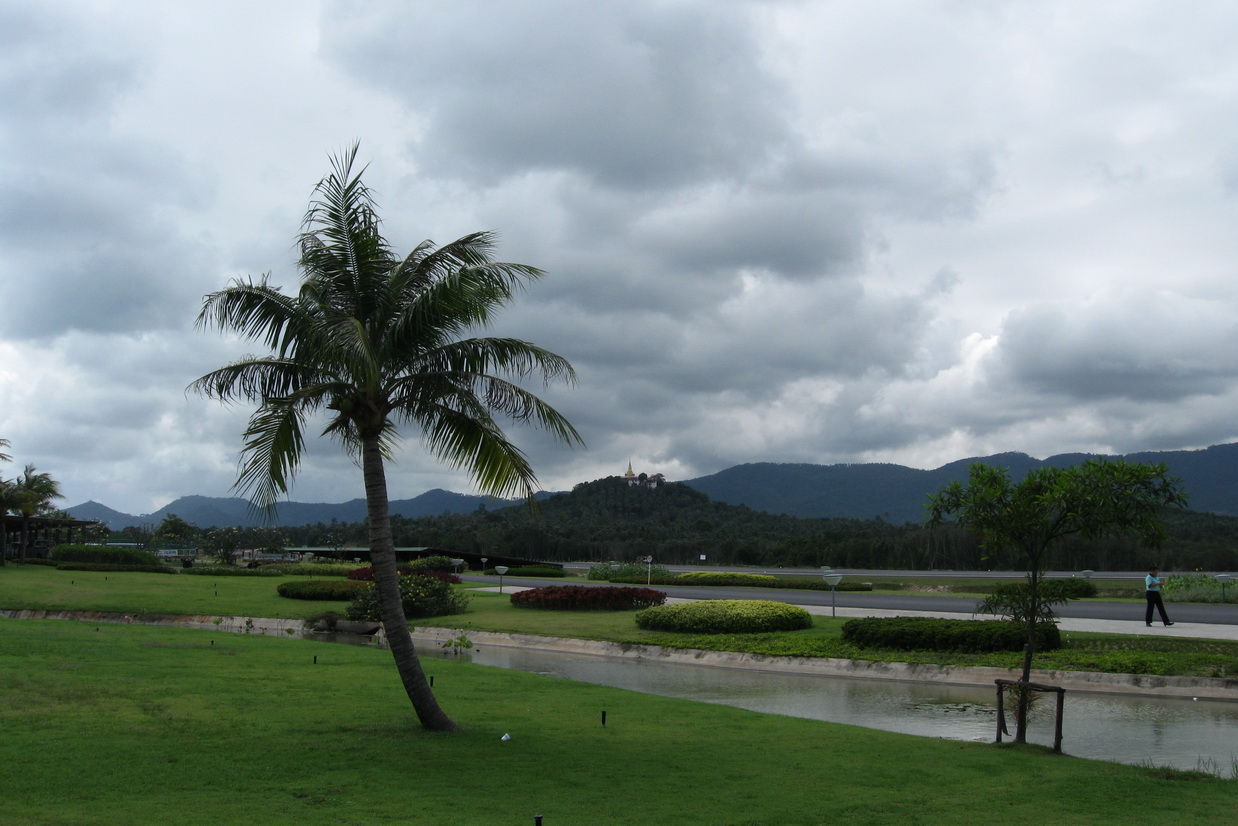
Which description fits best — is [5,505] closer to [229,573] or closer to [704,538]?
[229,573]

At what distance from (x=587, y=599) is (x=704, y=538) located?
217 feet

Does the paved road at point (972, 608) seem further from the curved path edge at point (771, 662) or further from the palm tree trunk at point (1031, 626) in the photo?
the palm tree trunk at point (1031, 626)

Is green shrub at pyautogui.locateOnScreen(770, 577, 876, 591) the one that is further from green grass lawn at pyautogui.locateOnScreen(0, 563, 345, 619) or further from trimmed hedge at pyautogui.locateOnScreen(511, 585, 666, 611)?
green grass lawn at pyautogui.locateOnScreen(0, 563, 345, 619)

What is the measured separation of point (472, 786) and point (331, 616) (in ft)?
72.6

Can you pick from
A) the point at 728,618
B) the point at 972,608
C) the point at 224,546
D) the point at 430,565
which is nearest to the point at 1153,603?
the point at 972,608

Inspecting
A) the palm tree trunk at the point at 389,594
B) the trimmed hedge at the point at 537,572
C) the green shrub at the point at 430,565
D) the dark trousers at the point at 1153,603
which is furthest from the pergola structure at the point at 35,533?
the dark trousers at the point at 1153,603

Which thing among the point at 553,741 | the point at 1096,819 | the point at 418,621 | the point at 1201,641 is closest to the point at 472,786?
the point at 553,741

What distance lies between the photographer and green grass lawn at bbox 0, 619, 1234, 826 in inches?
318

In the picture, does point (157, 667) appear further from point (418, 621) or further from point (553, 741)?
point (418, 621)

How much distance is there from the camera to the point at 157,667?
645 inches

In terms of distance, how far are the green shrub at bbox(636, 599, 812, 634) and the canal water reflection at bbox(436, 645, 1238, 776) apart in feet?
10.0

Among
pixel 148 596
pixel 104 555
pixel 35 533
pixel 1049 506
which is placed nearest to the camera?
pixel 1049 506

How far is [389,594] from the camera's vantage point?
11273 mm

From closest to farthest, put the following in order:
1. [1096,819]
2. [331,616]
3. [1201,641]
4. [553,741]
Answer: [1096,819] < [553,741] < [1201,641] < [331,616]
